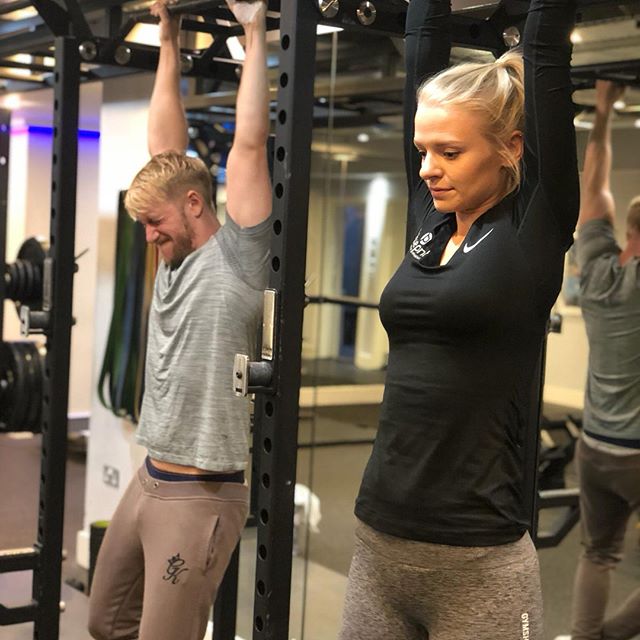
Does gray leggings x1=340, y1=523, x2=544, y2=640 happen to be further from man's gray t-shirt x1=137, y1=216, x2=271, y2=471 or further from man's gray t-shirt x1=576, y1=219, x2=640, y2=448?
man's gray t-shirt x1=576, y1=219, x2=640, y2=448

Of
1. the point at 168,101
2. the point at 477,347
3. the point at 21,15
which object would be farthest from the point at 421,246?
the point at 21,15

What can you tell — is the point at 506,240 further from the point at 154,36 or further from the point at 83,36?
the point at 154,36

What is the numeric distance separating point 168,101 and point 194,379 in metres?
0.81

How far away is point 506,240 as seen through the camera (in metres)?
1.53

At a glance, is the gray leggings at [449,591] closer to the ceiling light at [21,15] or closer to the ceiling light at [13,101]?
the ceiling light at [21,15]

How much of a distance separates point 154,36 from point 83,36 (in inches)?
53.0

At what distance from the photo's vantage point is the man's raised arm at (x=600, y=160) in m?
3.02

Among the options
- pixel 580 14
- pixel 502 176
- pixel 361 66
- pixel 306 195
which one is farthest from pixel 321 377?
pixel 502 176

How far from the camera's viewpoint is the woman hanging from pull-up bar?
1.49 meters

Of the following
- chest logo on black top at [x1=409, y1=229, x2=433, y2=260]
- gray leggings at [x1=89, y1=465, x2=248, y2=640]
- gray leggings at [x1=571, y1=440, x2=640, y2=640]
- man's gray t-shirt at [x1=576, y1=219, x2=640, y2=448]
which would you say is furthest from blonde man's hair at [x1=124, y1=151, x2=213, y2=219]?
gray leggings at [x1=571, y1=440, x2=640, y2=640]

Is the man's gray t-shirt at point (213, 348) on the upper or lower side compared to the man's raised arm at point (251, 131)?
lower

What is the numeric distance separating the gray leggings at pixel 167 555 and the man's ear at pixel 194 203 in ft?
2.10

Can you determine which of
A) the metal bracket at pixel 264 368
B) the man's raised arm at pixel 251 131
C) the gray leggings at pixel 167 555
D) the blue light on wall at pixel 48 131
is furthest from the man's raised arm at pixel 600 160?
the blue light on wall at pixel 48 131

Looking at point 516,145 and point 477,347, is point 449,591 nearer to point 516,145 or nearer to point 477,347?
point 477,347
